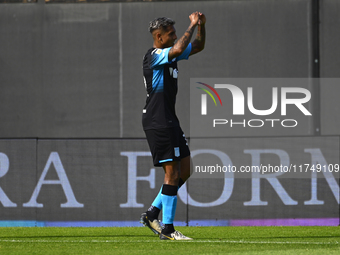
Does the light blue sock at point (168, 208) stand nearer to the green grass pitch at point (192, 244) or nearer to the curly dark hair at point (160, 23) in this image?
the green grass pitch at point (192, 244)

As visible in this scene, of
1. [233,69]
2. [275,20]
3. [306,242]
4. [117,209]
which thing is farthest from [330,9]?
[306,242]

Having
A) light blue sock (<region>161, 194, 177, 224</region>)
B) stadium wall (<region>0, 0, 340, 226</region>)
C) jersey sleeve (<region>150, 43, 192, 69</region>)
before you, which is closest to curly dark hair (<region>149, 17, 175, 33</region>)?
jersey sleeve (<region>150, 43, 192, 69</region>)

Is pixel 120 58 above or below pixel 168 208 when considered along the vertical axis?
above

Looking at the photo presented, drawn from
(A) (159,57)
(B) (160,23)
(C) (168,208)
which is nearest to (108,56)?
(B) (160,23)

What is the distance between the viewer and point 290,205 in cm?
645

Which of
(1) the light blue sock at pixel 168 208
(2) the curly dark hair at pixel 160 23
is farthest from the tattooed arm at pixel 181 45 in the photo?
(1) the light blue sock at pixel 168 208

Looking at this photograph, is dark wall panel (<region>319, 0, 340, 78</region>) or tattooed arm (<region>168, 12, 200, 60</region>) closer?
tattooed arm (<region>168, 12, 200, 60</region>)

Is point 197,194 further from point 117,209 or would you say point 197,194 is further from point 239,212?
point 117,209

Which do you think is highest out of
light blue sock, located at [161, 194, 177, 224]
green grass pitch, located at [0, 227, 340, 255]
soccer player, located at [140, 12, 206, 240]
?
soccer player, located at [140, 12, 206, 240]

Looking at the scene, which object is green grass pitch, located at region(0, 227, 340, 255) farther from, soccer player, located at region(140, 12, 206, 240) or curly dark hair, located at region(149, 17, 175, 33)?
curly dark hair, located at region(149, 17, 175, 33)

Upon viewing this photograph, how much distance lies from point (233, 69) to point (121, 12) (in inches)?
117

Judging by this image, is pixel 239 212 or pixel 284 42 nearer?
pixel 239 212

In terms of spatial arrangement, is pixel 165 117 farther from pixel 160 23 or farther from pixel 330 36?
pixel 330 36

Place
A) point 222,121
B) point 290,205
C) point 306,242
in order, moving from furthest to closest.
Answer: point 222,121 < point 290,205 < point 306,242
